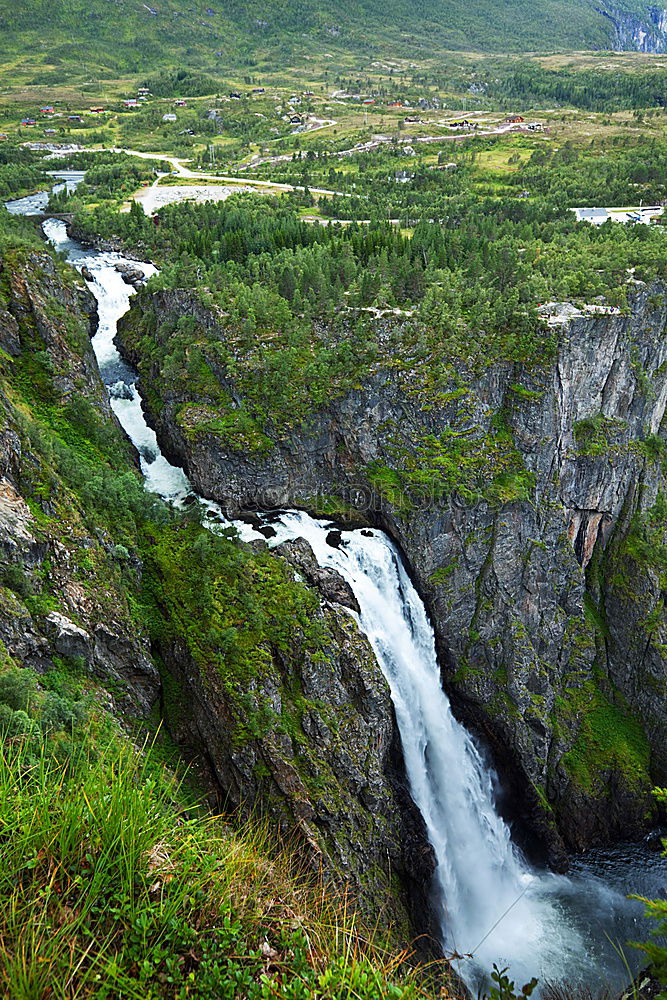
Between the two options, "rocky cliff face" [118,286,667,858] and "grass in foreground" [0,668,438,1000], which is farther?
"rocky cliff face" [118,286,667,858]

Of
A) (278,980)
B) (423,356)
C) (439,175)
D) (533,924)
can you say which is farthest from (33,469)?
(439,175)

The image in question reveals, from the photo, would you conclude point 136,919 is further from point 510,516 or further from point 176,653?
point 510,516

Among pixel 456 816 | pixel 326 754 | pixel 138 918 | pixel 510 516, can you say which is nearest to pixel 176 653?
pixel 326 754

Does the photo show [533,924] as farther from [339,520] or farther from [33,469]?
[33,469]

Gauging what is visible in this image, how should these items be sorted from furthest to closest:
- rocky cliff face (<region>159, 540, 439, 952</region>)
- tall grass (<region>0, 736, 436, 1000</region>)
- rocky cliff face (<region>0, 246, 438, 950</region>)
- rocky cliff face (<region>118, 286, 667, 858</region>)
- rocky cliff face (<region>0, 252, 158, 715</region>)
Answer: rocky cliff face (<region>118, 286, 667, 858</region>), rocky cliff face (<region>159, 540, 439, 952</region>), rocky cliff face (<region>0, 246, 438, 950</region>), rocky cliff face (<region>0, 252, 158, 715</region>), tall grass (<region>0, 736, 436, 1000</region>)

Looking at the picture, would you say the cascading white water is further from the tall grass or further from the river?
the tall grass

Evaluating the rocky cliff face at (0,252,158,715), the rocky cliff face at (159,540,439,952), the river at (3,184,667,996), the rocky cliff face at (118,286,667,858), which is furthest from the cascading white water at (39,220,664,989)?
the rocky cliff face at (0,252,158,715)
